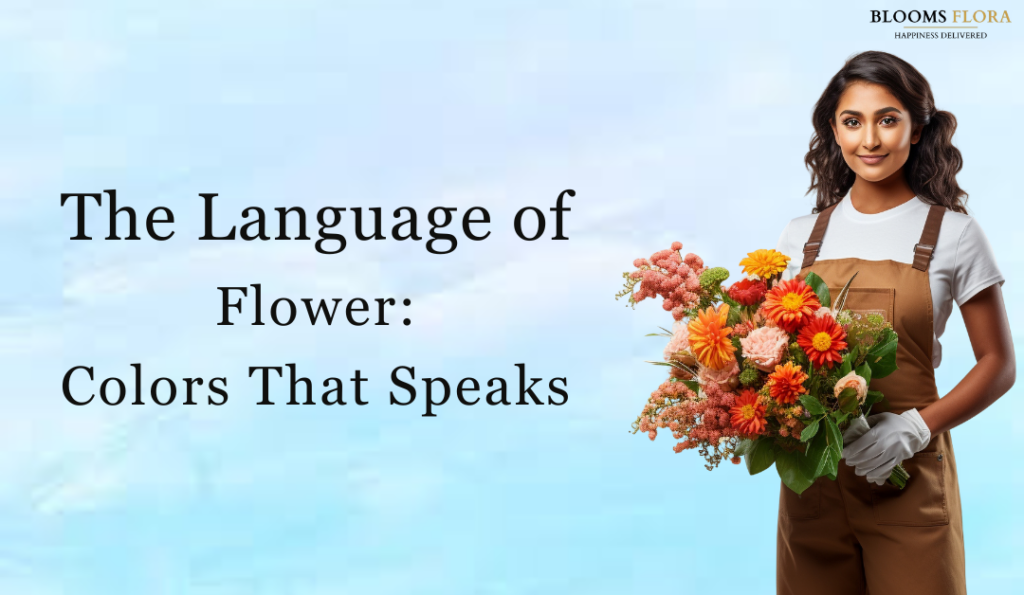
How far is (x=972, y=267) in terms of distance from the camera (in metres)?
2.85

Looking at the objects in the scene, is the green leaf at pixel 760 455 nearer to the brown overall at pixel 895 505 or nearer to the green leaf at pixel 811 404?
the green leaf at pixel 811 404

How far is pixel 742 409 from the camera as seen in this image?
247 centimetres

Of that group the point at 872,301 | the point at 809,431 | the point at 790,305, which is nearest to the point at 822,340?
the point at 790,305

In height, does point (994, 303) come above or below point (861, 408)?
above

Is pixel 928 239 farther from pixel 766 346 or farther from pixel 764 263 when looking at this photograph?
pixel 766 346

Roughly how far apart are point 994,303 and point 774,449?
846 millimetres

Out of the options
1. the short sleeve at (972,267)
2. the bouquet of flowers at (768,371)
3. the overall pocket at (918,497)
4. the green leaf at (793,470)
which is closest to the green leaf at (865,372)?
the bouquet of flowers at (768,371)

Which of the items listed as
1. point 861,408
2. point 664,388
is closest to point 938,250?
point 861,408

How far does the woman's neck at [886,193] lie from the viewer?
3.03m

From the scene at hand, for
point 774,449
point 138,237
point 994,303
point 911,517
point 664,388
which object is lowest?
point 911,517

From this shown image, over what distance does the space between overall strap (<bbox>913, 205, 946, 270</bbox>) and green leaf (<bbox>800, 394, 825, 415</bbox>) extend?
0.67 metres

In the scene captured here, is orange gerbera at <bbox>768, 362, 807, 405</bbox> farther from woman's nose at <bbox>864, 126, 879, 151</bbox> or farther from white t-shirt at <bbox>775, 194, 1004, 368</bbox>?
woman's nose at <bbox>864, 126, 879, 151</bbox>

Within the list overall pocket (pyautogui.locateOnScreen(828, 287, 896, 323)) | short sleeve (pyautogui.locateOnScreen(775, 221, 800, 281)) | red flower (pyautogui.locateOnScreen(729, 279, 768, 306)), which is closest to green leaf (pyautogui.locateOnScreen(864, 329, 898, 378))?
overall pocket (pyautogui.locateOnScreen(828, 287, 896, 323))

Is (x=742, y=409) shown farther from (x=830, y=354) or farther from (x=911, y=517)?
(x=911, y=517)
